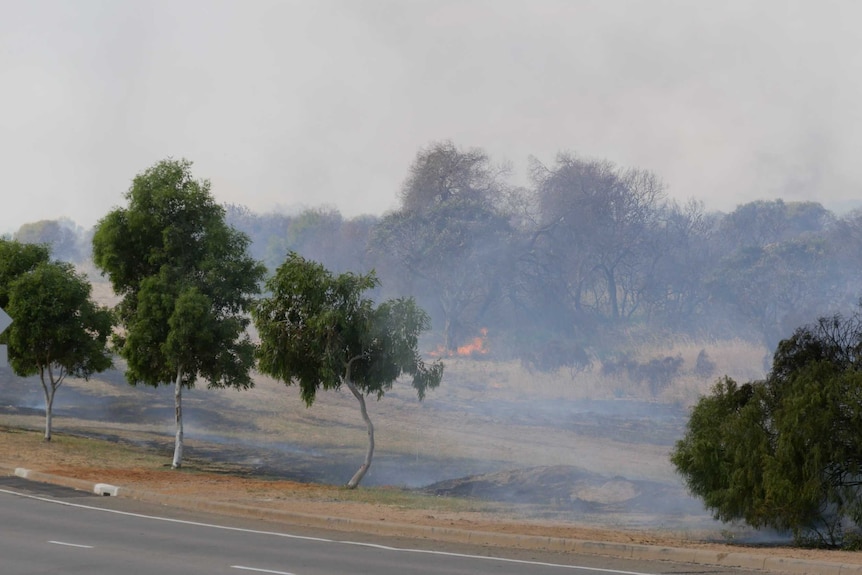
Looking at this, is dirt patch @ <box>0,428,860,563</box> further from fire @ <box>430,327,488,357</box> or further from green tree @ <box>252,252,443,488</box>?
fire @ <box>430,327,488,357</box>

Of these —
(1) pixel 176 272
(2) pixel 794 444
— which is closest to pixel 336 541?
(2) pixel 794 444

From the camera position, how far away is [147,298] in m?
32.0

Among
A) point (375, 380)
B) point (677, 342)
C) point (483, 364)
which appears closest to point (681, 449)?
point (375, 380)

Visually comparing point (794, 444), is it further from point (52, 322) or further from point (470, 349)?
point (470, 349)

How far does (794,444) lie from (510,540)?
267 inches

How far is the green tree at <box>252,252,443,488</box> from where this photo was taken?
28422 mm

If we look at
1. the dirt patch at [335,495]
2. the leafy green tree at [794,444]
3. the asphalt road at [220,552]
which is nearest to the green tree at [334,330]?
the dirt patch at [335,495]

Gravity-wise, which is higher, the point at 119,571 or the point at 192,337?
the point at 192,337

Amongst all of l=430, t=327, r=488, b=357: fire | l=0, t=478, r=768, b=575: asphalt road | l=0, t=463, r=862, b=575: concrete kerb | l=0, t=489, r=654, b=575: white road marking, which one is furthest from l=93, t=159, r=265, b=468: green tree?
l=430, t=327, r=488, b=357: fire

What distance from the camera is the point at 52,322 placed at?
124 ft

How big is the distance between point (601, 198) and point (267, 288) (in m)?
63.9

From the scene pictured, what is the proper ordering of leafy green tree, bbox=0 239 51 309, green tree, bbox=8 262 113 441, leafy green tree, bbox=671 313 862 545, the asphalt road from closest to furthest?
the asphalt road < leafy green tree, bbox=671 313 862 545 < green tree, bbox=8 262 113 441 < leafy green tree, bbox=0 239 51 309

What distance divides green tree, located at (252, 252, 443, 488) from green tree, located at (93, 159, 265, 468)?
11.9 ft

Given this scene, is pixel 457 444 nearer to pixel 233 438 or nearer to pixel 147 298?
pixel 233 438
